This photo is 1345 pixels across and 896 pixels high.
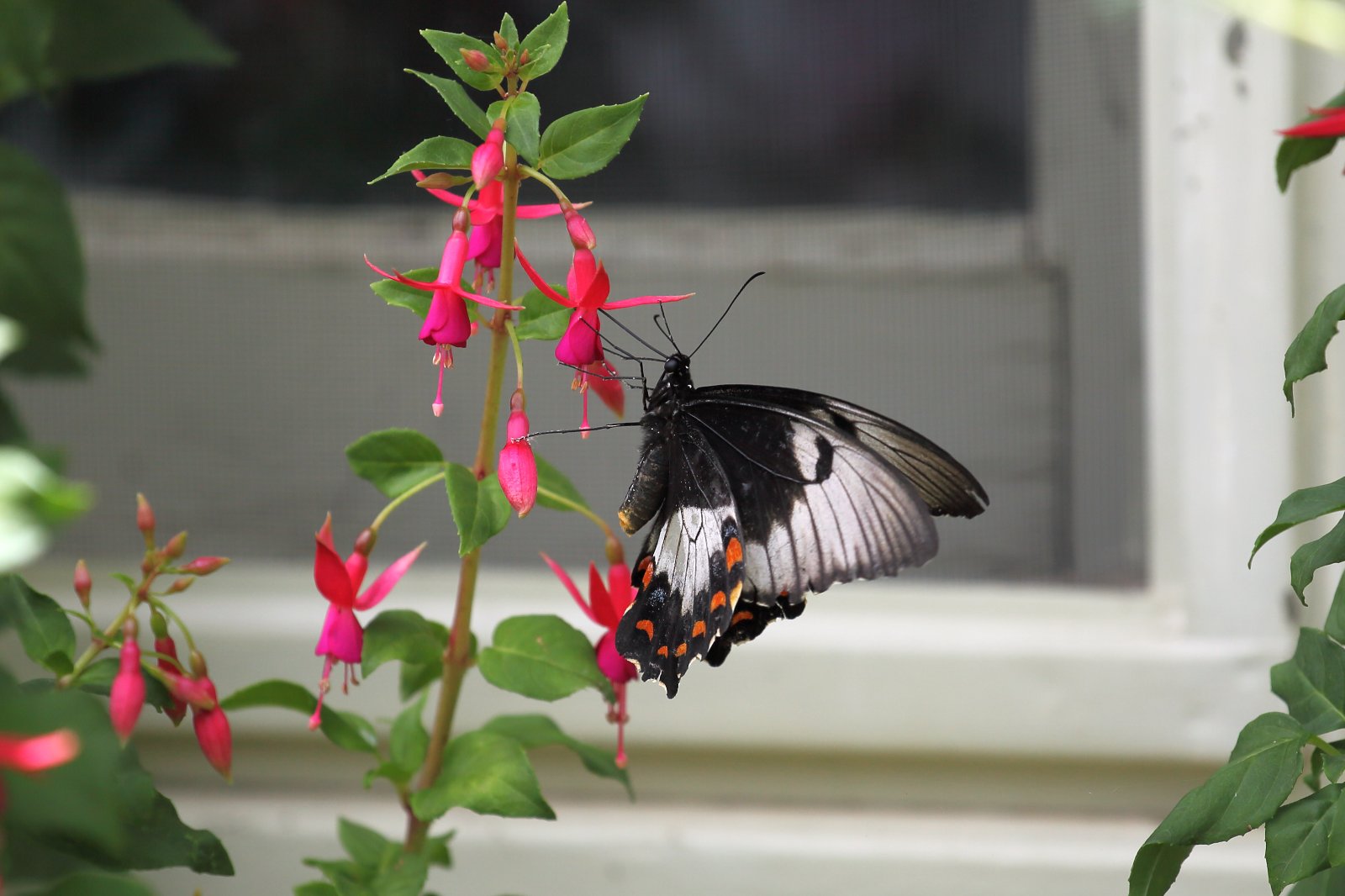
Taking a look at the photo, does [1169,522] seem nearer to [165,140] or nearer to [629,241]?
[629,241]

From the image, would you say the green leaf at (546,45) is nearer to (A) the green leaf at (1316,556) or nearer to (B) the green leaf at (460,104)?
(B) the green leaf at (460,104)

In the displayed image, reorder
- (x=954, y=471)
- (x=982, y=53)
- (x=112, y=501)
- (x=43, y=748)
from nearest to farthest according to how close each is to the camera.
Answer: (x=43, y=748)
(x=954, y=471)
(x=982, y=53)
(x=112, y=501)

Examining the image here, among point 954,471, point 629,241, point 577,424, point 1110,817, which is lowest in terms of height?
point 1110,817

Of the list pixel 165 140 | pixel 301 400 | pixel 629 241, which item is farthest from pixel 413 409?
pixel 165 140

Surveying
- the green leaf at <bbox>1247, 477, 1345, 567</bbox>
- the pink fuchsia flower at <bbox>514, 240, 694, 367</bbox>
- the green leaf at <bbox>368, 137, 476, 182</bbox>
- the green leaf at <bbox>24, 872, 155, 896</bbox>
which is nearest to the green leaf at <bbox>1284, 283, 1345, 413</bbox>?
the green leaf at <bbox>1247, 477, 1345, 567</bbox>

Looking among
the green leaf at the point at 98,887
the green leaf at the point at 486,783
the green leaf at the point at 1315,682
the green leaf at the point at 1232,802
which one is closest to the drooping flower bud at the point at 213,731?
the green leaf at the point at 486,783

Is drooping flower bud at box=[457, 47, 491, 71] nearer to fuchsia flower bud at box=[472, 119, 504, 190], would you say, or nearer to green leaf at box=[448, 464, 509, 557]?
fuchsia flower bud at box=[472, 119, 504, 190]
